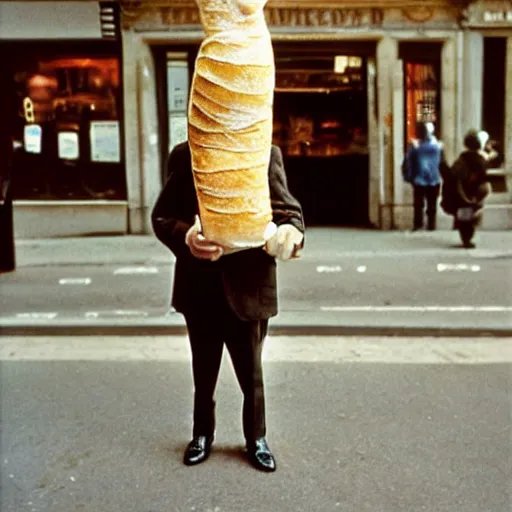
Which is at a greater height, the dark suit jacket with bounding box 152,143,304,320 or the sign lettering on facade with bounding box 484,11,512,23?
the sign lettering on facade with bounding box 484,11,512,23

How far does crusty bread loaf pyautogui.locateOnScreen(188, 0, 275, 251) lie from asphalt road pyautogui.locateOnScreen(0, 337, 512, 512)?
1.38 meters

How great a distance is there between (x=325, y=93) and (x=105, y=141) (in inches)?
151

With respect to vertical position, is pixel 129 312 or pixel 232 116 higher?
pixel 232 116

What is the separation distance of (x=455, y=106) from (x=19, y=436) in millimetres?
11733

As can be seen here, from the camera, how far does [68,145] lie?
15.5 meters

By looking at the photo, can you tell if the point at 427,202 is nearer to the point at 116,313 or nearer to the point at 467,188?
the point at 467,188

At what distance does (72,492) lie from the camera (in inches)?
179

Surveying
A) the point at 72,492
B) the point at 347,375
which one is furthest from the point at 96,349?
the point at 72,492

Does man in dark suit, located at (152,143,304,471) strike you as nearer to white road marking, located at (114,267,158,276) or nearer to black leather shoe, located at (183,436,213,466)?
black leather shoe, located at (183,436,213,466)

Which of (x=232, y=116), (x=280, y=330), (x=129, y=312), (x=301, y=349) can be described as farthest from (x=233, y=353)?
(x=129, y=312)

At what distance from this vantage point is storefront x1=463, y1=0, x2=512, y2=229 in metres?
15.3

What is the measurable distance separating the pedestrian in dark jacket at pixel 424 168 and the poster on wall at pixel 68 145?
214 inches

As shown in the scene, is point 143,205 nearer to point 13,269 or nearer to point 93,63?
point 93,63

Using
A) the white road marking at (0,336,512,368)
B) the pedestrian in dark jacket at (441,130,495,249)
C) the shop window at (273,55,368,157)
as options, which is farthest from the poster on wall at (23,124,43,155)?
the white road marking at (0,336,512,368)
